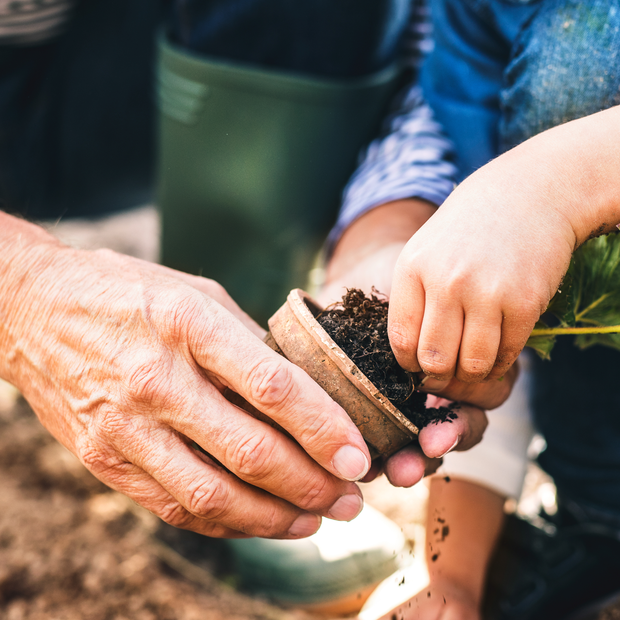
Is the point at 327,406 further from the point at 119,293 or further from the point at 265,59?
the point at 265,59

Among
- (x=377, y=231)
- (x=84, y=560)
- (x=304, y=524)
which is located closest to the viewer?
(x=304, y=524)

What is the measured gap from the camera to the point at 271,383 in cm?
68

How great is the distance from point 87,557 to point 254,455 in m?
1.00

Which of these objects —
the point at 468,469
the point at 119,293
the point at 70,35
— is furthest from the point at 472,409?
the point at 70,35

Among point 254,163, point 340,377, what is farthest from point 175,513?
point 254,163

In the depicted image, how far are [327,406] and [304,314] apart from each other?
135 millimetres

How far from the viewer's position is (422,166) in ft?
3.69

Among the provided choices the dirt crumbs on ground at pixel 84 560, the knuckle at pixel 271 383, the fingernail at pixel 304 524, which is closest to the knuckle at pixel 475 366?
the knuckle at pixel 271 383

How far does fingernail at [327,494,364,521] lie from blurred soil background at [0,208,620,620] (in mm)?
249

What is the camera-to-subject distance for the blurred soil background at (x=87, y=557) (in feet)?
4.21

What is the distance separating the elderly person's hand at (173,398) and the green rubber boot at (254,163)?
21.2 inches

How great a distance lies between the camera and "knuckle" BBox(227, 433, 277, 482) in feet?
2.31

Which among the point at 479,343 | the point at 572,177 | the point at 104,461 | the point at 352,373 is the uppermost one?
the point at 572,177

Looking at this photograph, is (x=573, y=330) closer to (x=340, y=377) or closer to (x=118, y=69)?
(x=340, y=377)
